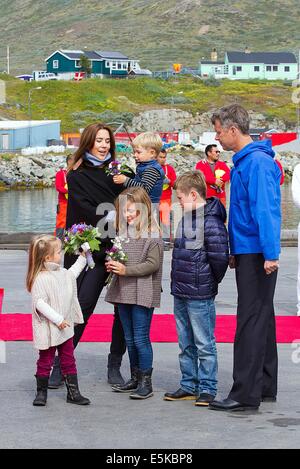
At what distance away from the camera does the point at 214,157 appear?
672 inches

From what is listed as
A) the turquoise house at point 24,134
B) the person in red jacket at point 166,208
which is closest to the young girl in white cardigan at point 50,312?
the person in red jacket at point 166,208

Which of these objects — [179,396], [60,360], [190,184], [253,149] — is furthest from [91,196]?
[179,396]

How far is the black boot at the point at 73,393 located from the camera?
23.5 ft

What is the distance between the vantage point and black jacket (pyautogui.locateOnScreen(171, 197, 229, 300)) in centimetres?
712

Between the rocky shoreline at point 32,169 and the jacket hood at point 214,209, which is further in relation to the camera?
the rocky shoreline at point 32,169

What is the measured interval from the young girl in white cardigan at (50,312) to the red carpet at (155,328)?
6.80 ft

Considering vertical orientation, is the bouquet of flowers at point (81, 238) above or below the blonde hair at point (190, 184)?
below

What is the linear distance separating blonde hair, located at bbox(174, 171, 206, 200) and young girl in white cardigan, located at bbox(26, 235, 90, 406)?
893mm

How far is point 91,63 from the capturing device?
5758 inches

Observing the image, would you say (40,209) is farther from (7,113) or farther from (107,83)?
(107,83)

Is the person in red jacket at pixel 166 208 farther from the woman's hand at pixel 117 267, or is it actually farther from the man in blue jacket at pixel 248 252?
the man in blue jacket at pixel 248 252

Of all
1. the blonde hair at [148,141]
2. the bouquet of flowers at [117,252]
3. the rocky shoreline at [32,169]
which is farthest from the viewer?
the rocky shoreline at [32,169]

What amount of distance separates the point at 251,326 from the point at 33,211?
145 feet

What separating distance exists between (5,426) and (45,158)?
74582 mm
